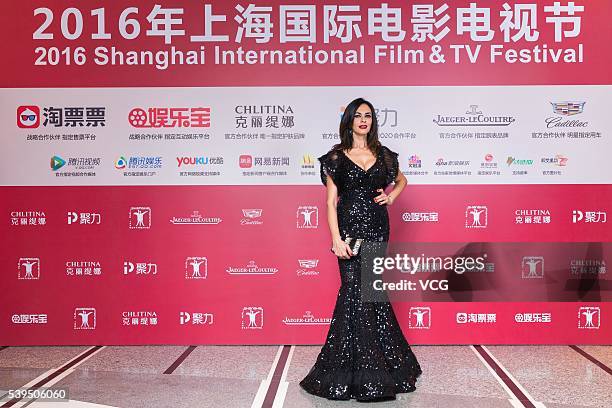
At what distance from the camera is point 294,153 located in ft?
16.6

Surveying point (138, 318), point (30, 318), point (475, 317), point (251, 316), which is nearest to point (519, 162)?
point (475, 317)

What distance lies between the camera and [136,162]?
5043 mm

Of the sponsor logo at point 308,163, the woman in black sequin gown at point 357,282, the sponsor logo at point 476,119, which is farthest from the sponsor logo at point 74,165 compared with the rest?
the sponsor logo at point 476,119

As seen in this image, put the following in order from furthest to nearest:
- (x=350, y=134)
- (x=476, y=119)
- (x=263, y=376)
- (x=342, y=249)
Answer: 1. (x=476, y=119)
2. (x=263, y=376)
3. (x=350, y=134)
4. (x=342, y=249)

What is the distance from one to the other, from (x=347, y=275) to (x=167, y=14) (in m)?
2.35

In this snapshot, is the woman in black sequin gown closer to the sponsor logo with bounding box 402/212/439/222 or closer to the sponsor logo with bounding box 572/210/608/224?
the sponsor logo with bounding box 402/212/439/222

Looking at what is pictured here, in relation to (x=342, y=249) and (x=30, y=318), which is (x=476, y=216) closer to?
(x=342, y=249)

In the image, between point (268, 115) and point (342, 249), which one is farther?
point (268, 115)

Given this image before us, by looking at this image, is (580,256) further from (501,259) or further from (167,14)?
(167,14)

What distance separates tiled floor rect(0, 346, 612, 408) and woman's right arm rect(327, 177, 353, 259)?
77 cm

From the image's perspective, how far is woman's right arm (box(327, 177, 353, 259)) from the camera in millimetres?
3836

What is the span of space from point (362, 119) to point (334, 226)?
59 centimetres

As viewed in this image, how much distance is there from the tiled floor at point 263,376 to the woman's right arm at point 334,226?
77cm

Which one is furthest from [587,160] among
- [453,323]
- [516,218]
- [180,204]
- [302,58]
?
[180,204]
